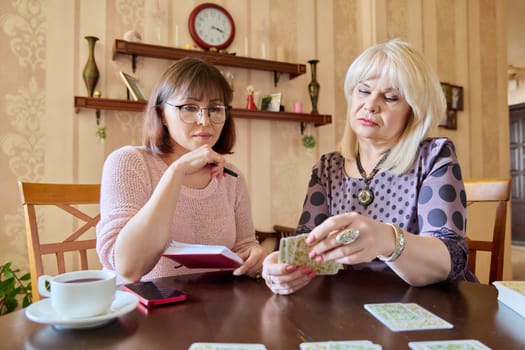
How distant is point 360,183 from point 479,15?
11.7ft

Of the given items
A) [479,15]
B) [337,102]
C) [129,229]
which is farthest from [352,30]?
[129,229]

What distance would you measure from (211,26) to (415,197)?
2032mm

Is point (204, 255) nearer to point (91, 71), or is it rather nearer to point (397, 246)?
point (397, 246)

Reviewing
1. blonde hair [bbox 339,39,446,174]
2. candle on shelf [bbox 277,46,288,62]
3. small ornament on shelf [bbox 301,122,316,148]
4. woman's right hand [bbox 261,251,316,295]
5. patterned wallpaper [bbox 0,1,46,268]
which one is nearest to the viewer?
woman's right hand [bbox 261,251,316,295]

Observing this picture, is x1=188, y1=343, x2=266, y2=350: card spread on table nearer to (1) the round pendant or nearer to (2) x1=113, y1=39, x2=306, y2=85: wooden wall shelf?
(1) the round pendant

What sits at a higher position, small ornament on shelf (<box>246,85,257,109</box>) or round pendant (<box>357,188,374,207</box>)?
small ornament on shelf (<box>246,85,257,109</box>)

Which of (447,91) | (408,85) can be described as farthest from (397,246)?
(447,91)

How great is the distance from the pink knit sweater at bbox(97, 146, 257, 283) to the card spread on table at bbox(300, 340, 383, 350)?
0.58 metres

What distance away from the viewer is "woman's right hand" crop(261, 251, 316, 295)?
915mm

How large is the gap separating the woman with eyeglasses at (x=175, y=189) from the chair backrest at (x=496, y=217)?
82 cm

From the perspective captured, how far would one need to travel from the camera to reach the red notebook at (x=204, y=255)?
95 centimetres

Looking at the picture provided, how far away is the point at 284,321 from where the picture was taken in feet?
2.40

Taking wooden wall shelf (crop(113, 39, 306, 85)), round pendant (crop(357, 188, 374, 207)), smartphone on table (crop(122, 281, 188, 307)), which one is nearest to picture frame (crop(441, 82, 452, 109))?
wooden wall shelf (crop(113, 39, 306, 85))

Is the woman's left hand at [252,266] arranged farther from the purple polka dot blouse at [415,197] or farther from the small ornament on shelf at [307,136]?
the small ornament on shelf at [307,136]
